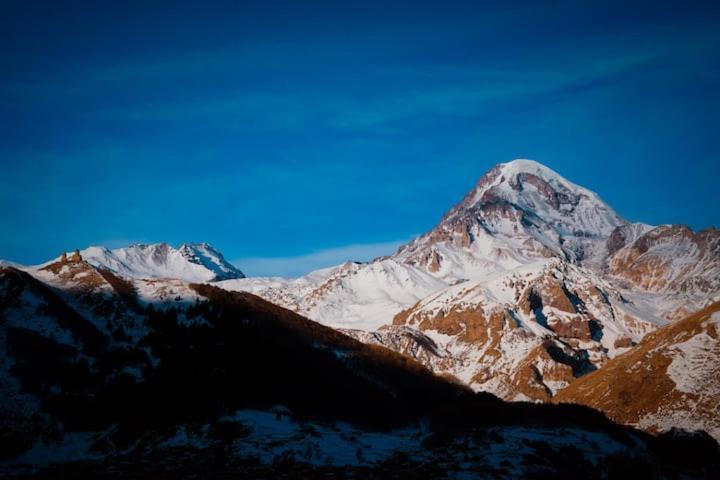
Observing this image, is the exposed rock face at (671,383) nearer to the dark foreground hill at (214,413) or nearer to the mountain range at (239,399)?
the mountain range at (239,399)

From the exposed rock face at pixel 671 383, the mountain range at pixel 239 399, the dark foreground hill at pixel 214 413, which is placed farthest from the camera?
the exposed rock face at pixel 671 383

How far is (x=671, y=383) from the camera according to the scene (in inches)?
5625

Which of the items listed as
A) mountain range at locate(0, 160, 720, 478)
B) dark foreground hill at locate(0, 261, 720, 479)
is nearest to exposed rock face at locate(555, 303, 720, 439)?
mountain range at locate(0, 160, 720, 478)

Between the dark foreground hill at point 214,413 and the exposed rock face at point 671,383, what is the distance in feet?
40.8

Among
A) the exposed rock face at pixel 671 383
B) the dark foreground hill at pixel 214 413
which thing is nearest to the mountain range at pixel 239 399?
the dark foreground hill at pixel 214 413

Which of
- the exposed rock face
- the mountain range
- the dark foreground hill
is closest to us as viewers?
the dark foreground hill

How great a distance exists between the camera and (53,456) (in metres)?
82.6

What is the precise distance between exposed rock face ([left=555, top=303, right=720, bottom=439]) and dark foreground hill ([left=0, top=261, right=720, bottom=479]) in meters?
12.4

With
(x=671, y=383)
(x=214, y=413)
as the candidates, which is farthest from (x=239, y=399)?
(x=671, y=383)

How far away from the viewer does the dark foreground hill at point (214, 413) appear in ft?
255

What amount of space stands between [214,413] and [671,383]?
99.6 meters

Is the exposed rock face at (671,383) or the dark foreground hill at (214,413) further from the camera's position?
the exposed rock face at (671,383)

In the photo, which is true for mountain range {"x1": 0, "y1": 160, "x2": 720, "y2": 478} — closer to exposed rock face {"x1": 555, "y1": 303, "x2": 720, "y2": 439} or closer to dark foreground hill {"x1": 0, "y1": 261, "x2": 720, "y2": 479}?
dark foreground hill {"x1": 0, "y1": 261, "x2": 720, "y2": 479}

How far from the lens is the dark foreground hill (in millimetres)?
77812
